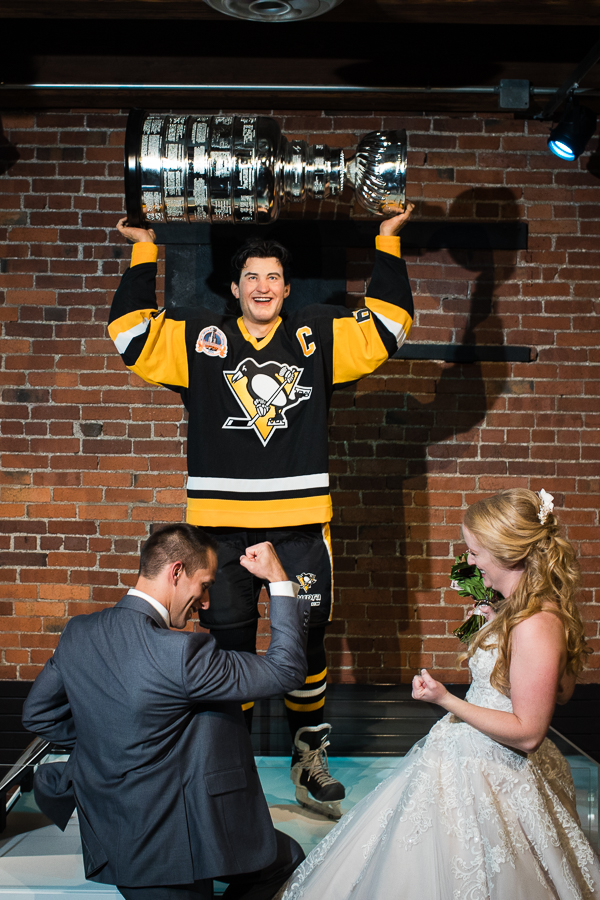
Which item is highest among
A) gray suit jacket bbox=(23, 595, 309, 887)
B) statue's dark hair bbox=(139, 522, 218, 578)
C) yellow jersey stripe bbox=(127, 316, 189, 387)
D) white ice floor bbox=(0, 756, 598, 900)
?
yellow jersey stripe bbox=(127, 316, 189, 387)

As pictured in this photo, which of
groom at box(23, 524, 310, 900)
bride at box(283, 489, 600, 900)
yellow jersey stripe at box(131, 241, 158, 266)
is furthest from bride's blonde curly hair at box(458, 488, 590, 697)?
yellow jersey stripe at box(131, 241, 158, 266)

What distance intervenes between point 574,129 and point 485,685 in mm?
2290

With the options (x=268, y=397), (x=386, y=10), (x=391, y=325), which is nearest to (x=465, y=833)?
(x=268, y=397)

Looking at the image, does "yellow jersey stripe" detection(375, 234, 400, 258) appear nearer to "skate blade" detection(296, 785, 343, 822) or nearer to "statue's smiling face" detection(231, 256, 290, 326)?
"statue's smiling face" detection(231, 256, 290, 326)

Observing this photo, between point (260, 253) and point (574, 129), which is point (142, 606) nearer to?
point (260, 253)

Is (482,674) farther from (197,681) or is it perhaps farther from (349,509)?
(349,509)

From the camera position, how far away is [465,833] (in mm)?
1555

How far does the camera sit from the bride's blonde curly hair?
1683 millimetres

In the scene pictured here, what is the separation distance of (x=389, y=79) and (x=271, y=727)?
9.26ft

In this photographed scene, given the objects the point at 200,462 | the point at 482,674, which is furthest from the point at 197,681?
the point at 200,462

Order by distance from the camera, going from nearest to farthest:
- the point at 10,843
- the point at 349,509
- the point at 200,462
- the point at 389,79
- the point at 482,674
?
1. the point at 482,674
2. the point at 10,843
3. the point at 200,462
4. the point at 389,79
5. the point at 349,509

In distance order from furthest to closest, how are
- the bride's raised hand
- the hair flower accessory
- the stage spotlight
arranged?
1. the stage spotlight
2. the hair flower accessory
3. the bride's raised hand

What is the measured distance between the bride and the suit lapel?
1.97 feet

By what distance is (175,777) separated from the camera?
1.55 meters
